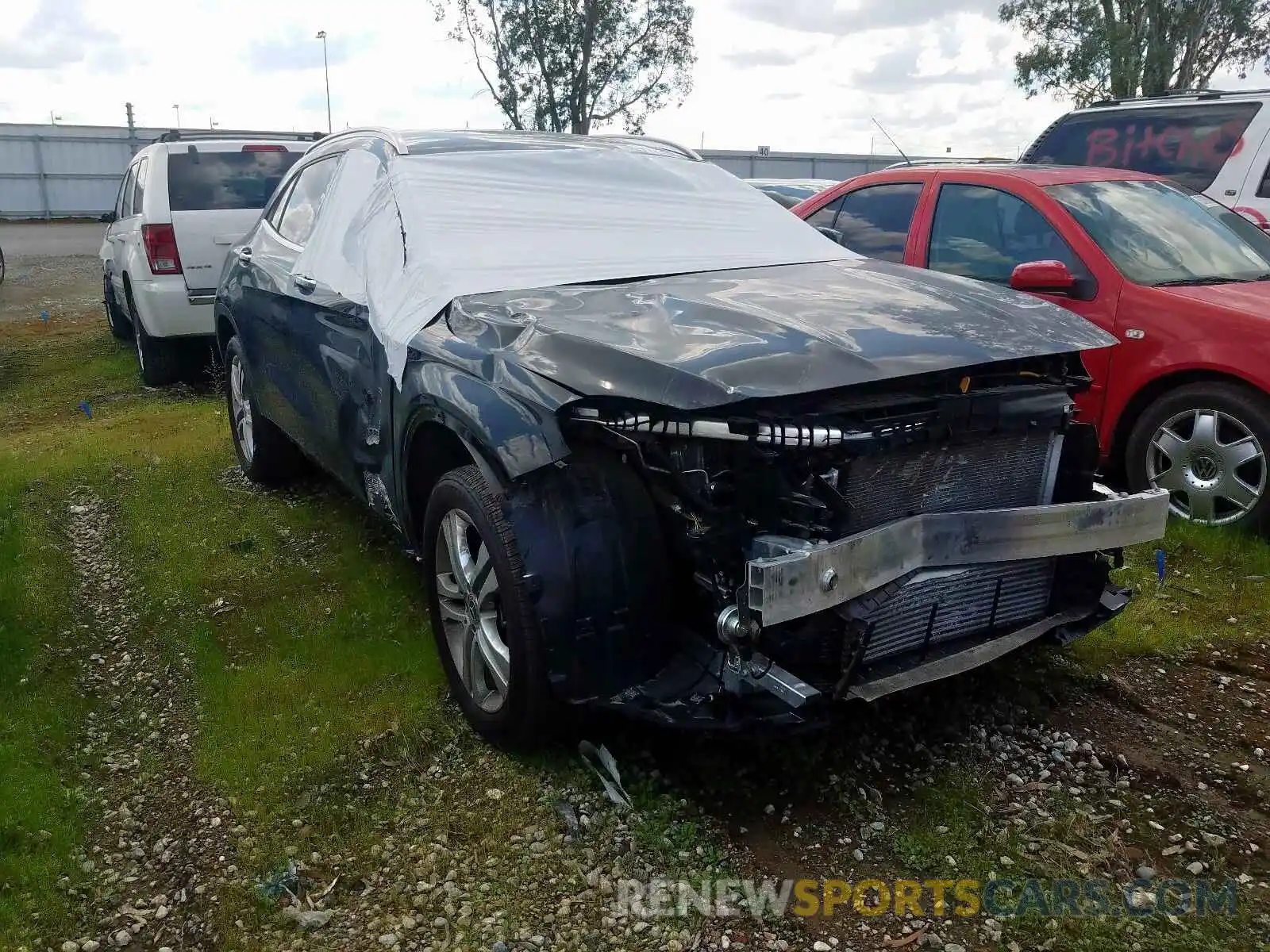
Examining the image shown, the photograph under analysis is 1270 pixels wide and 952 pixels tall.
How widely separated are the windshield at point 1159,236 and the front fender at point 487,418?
11.2 feet

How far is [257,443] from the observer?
5.59 metres

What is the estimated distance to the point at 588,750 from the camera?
10.2 feet

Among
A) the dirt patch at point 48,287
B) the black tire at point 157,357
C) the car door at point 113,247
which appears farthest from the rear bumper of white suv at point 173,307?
the dirt patch at point 48,287

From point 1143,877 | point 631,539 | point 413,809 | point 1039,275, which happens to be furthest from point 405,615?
point 1039,275

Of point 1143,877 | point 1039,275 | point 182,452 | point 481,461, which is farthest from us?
point 182,452

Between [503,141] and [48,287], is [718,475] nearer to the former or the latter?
[503,141]

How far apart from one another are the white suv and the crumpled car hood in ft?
17.9

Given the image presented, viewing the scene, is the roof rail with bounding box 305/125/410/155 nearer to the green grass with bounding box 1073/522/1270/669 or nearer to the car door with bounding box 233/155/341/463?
the car door with bounding box 233/155/341/463

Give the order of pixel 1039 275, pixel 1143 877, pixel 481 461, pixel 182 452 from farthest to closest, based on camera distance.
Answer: pixel 182 452 < pixel 1039 275 < pixel 481 461 < pixel 1143 877

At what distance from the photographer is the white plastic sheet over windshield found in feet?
11.8

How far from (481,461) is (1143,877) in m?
1.99

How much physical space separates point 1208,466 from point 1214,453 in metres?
0.07

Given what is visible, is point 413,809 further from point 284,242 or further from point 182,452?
point 182,452

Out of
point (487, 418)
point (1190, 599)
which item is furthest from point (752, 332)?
point (1190, 599)
